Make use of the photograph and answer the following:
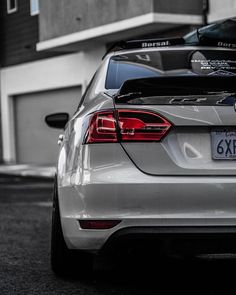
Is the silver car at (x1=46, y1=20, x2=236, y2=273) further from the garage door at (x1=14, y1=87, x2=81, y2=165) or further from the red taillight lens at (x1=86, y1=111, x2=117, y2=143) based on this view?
the garage door at (x1=14, y1=87, x2=81, y2=165)

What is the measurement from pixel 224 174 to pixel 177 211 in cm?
33

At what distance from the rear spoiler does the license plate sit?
0.32 metres

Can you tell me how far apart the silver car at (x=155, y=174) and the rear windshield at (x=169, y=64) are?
0.96m

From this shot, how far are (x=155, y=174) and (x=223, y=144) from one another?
1.35ft

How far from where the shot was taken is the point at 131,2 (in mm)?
17984

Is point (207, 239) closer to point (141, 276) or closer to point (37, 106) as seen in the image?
point (141, 276)

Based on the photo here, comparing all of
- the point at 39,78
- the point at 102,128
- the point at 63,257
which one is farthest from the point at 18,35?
the point at 102,128

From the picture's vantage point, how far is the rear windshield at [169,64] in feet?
18.7

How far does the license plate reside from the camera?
4488 mm

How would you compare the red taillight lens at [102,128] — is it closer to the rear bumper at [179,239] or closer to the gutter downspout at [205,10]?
the rear bumper at [179,239]

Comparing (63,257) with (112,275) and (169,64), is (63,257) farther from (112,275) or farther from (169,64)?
(169,64)

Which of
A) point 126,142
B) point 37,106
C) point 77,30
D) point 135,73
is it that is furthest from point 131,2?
point 126,142

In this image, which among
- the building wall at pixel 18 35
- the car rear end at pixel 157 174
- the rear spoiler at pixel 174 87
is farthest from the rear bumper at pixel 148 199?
the building wall at pixel 18 35

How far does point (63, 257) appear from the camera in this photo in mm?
5129
